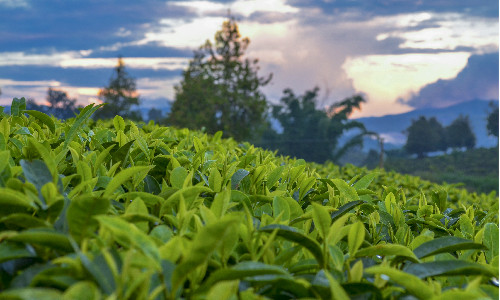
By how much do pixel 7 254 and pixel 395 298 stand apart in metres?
0.78

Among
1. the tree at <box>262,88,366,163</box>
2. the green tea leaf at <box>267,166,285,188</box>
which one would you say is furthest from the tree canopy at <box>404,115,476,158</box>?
the green tea leaf at <box>267,166,285,188</box>

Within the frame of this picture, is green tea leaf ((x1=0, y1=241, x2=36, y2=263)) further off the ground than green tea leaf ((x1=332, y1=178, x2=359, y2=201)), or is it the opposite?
green tea leaf ((x1=0, y1=241, x2=36, y2=263))

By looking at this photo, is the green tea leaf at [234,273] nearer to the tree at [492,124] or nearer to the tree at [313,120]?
the tree at [313,120]

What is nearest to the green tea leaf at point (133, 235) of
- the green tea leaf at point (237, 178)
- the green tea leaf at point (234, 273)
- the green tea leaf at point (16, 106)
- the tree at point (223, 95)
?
the green tea leaf at point (234, 273)

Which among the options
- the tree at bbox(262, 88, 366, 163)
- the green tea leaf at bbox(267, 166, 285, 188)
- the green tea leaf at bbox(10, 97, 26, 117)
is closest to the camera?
the green tea leaf at bbox(267, 166, 285, 188)

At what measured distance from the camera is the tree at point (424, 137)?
60.5m

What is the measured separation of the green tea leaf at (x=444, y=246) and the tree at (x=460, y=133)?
6630 centimetres

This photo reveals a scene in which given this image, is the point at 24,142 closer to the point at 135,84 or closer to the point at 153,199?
the point at 153,199

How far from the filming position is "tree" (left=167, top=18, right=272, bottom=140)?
1516 inches

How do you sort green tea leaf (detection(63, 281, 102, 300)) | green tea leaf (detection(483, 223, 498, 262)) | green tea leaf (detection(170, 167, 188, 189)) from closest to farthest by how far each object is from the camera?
green tea leaf (detection(63, 281, 102, 300))
green tea leaf (detection(483, 223, 498, 262))
green tea leaf (detection(170, 167, 188, 189))

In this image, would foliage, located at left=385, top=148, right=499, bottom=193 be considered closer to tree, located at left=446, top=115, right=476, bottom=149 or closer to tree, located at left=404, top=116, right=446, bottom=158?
tree, located at left=404, top=116, right=446, bottom=158

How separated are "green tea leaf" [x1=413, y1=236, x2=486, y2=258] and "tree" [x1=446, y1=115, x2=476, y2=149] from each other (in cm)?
6630

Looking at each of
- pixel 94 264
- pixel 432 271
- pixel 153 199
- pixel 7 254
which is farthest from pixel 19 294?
pixel 432 271

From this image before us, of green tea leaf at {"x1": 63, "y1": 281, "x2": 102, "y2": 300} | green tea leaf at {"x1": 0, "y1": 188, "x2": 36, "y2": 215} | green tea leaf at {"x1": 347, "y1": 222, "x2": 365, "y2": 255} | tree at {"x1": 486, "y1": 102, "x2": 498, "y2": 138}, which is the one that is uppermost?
green tea leaf at {"x1": 0, "y1": 188, "x2": 36, "y2": 215}
